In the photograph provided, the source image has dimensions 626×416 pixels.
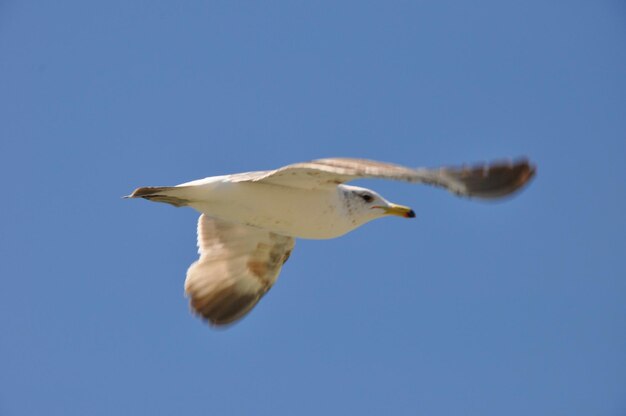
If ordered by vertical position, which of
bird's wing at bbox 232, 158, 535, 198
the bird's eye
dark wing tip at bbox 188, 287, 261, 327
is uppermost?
the bird's eye

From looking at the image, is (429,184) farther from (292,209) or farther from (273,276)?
(273,276)

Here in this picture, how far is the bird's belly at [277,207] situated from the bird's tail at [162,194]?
0.22 metres

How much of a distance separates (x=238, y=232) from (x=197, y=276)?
72 centimetres

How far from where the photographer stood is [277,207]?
962 cm

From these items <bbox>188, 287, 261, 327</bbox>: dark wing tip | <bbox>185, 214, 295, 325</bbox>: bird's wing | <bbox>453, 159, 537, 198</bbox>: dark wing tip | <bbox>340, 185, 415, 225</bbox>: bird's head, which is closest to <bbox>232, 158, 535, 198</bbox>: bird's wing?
<bbox>453, 159, 537, 198</bbox>: dark wing tip

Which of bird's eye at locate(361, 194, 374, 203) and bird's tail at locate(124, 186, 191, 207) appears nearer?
bird's tail at locate(124, 186, 191, 207)

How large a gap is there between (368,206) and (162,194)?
211 centimetres

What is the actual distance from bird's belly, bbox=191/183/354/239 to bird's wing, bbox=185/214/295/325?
146 centimetres

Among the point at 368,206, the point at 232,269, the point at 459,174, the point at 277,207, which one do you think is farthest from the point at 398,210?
the point at 232,269

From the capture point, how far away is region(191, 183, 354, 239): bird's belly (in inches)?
375

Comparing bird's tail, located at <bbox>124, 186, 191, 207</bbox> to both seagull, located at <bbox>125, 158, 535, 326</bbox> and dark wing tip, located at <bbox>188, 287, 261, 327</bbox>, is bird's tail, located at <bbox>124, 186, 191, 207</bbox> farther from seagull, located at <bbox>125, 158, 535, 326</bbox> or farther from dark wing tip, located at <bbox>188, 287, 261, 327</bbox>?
dark wing tip, located at <bbox>188, 287, 261, 327</bbox>

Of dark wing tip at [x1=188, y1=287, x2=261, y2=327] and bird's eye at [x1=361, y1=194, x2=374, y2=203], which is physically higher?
bird's eye at [x1=361, y1=194, x2=374, y2=203]

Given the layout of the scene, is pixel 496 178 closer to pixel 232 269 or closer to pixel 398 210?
pixel 398 210

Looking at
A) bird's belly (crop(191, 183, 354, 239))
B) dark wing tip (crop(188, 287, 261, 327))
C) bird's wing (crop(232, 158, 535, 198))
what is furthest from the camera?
dark wing tip (crop(188, 287, 261, 327))
